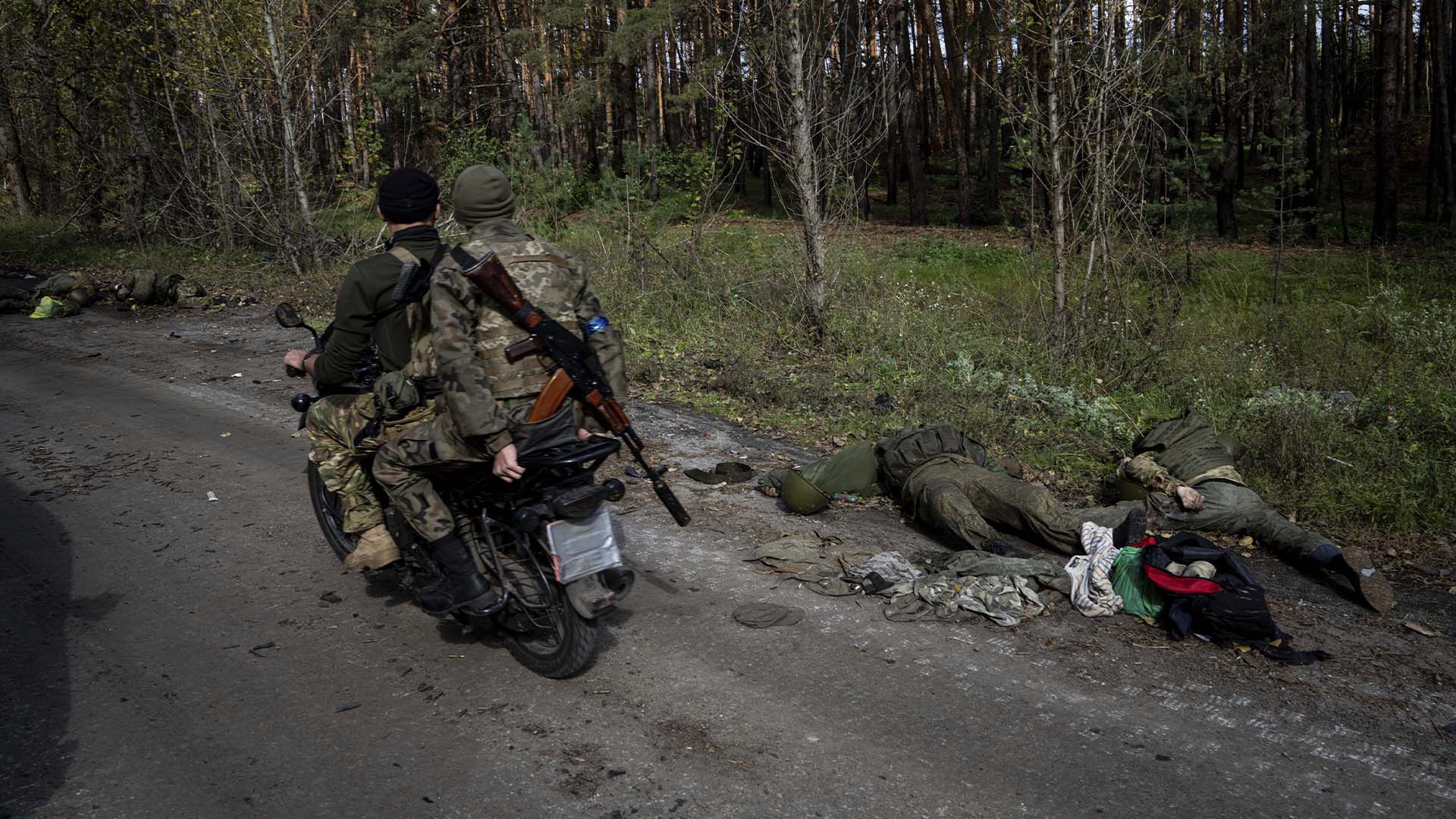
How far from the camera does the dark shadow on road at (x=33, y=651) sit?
3.40 m

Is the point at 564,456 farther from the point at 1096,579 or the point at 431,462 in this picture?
the point at 1096,579

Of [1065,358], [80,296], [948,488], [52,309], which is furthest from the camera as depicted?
[80,296]

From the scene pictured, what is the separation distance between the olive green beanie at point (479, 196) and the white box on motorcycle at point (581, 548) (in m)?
1.29

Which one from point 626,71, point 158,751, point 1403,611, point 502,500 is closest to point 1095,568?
point 1403,611

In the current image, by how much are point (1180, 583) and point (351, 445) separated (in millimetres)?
3933

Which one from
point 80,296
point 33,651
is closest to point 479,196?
point 33,651

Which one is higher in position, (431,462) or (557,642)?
(431,462)

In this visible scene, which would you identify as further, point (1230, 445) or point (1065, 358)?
point (1065, 358)

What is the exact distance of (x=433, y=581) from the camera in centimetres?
430

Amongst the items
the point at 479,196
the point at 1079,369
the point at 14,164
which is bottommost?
the point at 1079,369

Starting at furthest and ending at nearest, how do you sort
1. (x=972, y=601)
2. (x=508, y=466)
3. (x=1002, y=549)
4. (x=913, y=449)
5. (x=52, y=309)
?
(x=52, y=309), (x=913, y=449), (x=1002, y=549), (x=972, y=601), (x=508, y=466)

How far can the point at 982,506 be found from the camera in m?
6.08

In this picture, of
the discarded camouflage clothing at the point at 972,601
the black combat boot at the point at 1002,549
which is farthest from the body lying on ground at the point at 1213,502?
the discarded camouflage clothing at the point at 972,601

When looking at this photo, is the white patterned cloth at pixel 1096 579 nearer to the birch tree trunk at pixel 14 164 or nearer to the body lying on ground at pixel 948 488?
the body lying on ground at pixel 948 488
